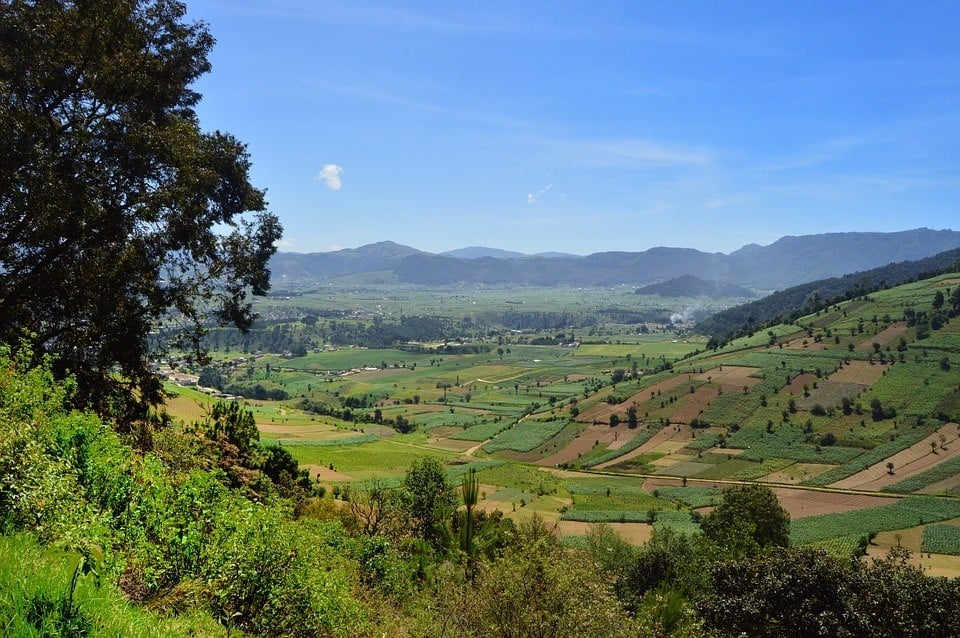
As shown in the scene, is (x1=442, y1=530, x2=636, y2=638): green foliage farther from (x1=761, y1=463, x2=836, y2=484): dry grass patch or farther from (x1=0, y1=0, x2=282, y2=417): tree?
(x1=761, y1=463, x2=836, y2=484): dry grass patch

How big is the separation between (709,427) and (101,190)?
110702 mm

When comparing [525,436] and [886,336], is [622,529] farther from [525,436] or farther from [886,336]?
[886,336]

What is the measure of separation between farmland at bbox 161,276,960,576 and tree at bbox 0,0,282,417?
4224 centimetres

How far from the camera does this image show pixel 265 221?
78.4ft

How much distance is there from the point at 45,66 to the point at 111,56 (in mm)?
1860

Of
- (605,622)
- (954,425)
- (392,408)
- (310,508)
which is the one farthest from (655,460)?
(605,622)

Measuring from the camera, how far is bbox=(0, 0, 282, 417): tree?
15227 millimetres

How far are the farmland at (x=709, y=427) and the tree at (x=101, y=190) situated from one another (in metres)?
42.2

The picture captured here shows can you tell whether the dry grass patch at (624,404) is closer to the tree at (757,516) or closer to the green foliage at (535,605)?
the tree at (757,516)

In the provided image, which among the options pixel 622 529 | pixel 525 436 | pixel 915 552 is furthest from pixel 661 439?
pixel 915 552

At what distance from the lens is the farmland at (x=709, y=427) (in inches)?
2997

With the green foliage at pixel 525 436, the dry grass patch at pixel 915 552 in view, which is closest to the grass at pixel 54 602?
the dry grass patch at pixel 915 552

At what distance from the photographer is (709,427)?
108938 millimetres

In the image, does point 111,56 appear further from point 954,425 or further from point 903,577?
point 954,425
